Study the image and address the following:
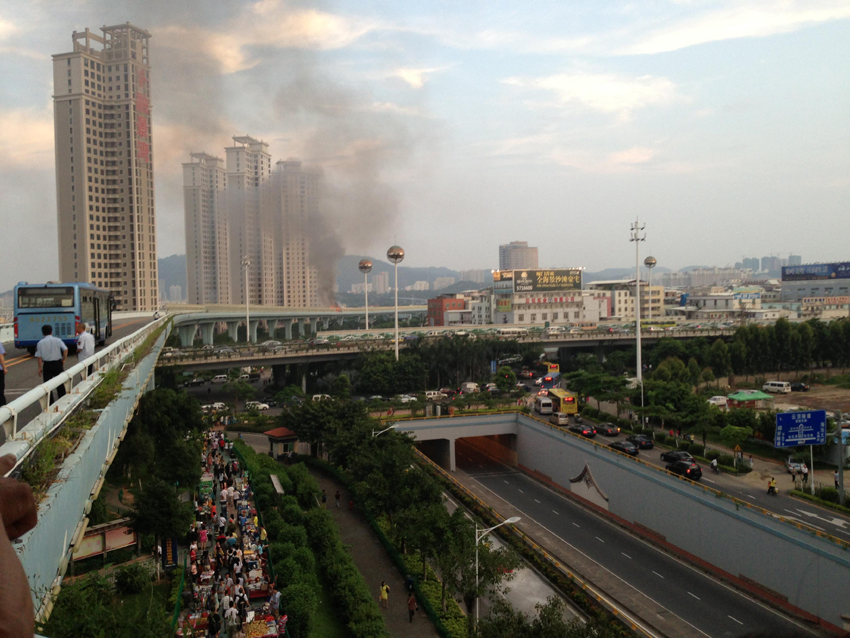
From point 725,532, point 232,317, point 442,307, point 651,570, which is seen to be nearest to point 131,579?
A: point 651,570

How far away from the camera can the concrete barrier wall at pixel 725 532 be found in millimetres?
13883

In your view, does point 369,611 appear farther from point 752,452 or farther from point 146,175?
point 146,175

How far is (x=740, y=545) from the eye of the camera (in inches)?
635

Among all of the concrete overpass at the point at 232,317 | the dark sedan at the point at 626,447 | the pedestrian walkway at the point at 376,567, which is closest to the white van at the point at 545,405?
the dark sedan at the point at 626,447

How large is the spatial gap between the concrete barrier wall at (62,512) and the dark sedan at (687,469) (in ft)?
64.3

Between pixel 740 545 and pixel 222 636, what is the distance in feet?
41.0

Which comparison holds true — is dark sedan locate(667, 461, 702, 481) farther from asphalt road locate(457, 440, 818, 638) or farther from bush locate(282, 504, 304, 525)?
bush locate(282, 504, 304, 525)

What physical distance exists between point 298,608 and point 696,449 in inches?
750

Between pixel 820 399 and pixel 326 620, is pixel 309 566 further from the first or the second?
pixel 820 399

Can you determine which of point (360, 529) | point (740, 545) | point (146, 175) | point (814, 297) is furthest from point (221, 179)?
point (740, 545)

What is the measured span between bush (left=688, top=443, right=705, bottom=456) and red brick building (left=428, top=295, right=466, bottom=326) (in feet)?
194

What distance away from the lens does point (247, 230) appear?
10906 centimetres

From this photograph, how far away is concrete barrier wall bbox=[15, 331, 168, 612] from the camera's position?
3.75m

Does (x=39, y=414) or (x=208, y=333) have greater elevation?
(x=39, y=414)
